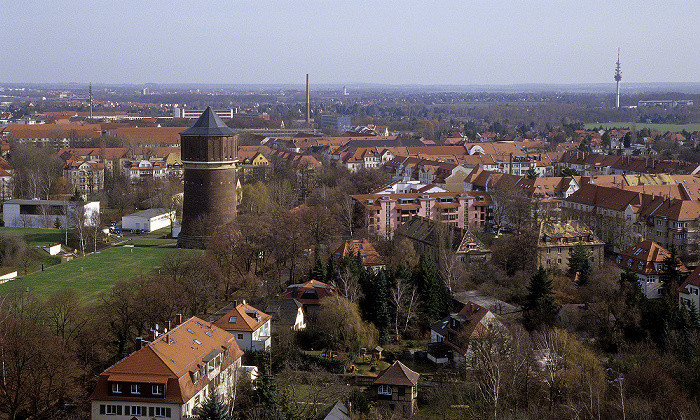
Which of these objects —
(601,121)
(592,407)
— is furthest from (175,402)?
(601,121)

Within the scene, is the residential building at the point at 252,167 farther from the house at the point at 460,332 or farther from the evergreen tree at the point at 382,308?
the house at the point at 460,332

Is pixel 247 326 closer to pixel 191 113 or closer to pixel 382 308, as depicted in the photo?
pixel 382 308

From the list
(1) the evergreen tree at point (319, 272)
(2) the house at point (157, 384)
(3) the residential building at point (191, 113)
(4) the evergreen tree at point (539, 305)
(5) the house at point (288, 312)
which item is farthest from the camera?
(3) the residential building at point (191, 113)

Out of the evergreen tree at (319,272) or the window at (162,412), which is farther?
the evergreen tree at (319,272)

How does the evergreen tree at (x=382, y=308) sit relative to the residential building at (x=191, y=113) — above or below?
below

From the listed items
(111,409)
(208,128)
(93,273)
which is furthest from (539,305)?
(93,273)

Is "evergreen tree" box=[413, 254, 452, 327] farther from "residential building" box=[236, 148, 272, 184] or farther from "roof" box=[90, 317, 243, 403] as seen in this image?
"residential building" box=[236, 148, 272, 184]

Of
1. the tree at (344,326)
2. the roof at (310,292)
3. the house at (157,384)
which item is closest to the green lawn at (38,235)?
the roof at (310,292)
